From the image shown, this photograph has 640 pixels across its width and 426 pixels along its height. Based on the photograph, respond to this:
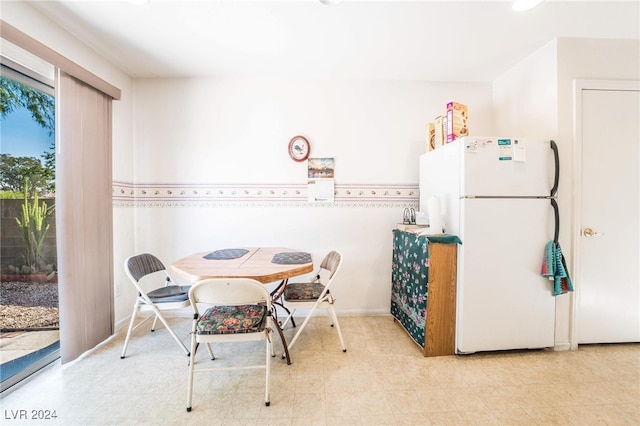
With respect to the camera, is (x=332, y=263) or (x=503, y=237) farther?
(x=332, y=263)

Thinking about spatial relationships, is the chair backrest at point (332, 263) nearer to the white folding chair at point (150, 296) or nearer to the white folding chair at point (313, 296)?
the white folding chair at point (313, 296)

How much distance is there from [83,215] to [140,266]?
599 mm

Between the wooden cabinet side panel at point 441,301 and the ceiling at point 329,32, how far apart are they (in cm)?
168

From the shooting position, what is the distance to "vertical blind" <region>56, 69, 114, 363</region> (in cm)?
187

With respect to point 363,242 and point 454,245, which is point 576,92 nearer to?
point 454,245

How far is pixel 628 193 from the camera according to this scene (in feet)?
6.69

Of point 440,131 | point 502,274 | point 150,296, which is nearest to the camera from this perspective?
point 502,274

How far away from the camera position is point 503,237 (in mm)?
1912

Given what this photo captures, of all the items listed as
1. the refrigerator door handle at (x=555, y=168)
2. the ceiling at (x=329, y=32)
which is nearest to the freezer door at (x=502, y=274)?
the refrigerator door handle at (x=555, y=168)

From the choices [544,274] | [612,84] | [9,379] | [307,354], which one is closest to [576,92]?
[612,84]

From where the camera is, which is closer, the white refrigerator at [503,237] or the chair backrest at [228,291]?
the chair backrest at [228,291]

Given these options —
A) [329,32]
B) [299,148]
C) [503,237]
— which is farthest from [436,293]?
[329,32]

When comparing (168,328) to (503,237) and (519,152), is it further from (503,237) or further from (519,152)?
(519,152)

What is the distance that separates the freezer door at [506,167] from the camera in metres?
1.85
